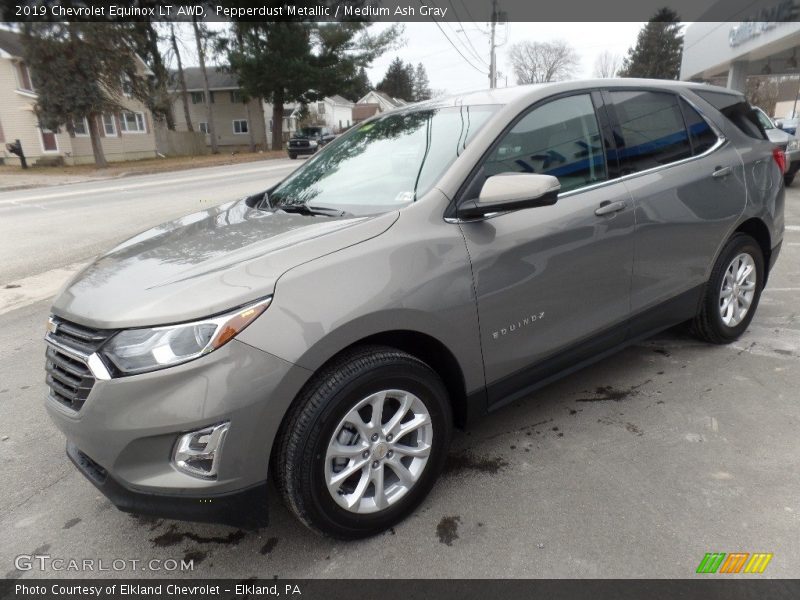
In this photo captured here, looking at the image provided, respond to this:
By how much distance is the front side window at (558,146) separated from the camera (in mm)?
2684

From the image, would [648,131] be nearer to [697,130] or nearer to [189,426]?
[697,130]

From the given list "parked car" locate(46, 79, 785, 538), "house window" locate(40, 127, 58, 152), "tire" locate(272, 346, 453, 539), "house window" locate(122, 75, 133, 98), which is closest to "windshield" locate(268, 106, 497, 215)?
"parked car" locate(46, 79, 785, 538)

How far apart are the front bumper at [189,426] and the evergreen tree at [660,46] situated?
69.4 m

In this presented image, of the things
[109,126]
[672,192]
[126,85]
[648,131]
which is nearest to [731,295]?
[672,192]

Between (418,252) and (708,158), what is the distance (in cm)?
237

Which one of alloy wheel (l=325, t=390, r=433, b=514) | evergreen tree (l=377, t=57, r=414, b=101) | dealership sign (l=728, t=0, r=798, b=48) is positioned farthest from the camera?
evergreen tree (l=377, t=57, r=414, b=101)

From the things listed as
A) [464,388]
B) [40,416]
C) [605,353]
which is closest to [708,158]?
[605,353]

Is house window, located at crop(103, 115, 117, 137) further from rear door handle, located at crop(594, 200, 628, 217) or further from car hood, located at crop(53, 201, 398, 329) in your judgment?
rear door handle, located at crop(594, 200, 628, 217)

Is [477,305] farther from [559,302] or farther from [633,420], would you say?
[633,420]

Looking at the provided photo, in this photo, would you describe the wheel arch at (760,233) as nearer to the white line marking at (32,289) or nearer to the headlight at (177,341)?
the headlight at (177,341)

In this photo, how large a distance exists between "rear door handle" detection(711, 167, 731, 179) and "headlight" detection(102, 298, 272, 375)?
308 centimetres

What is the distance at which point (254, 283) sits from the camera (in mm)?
1962

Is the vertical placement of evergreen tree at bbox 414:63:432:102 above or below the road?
above

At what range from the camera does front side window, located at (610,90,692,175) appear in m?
3.16
